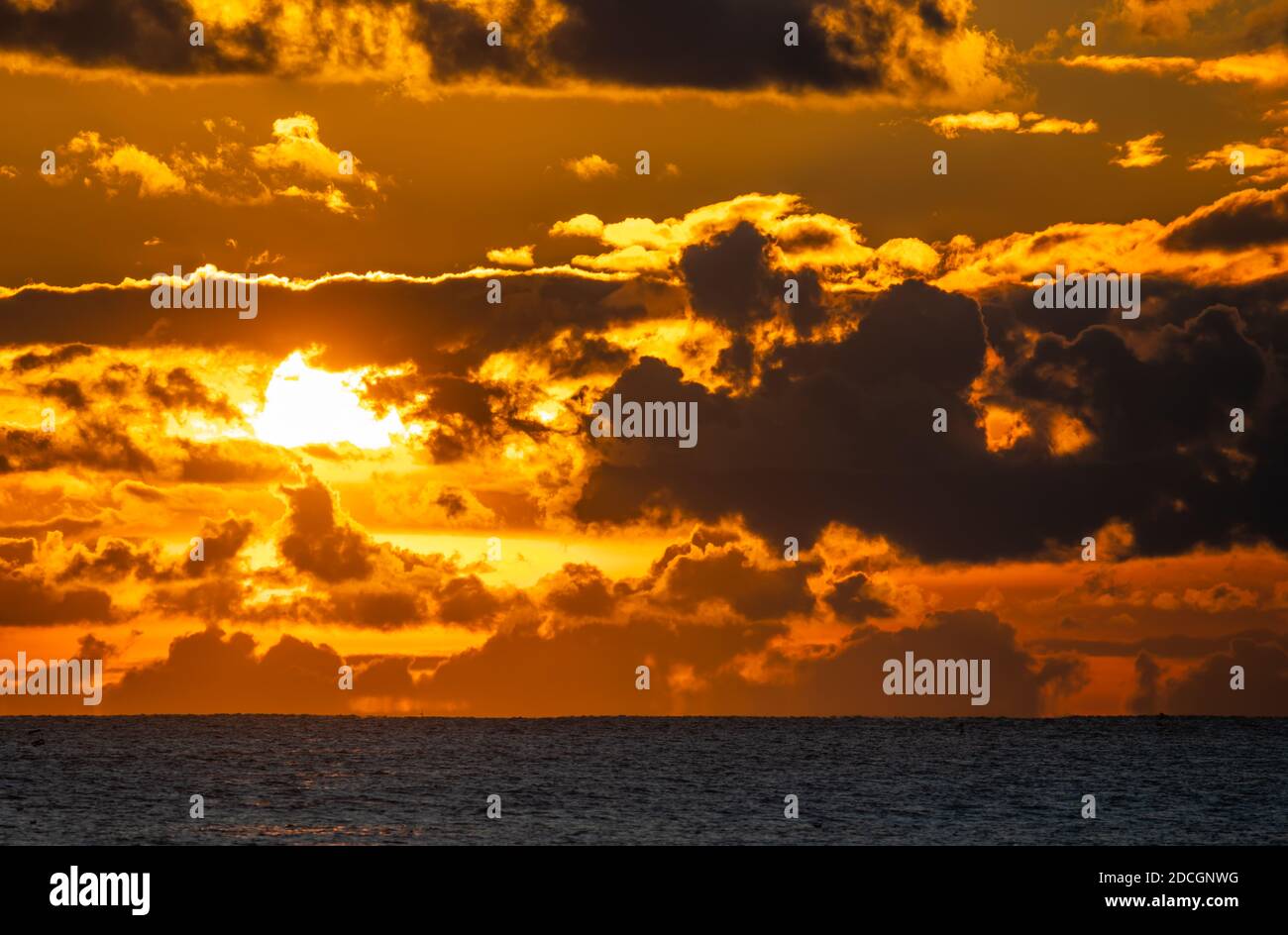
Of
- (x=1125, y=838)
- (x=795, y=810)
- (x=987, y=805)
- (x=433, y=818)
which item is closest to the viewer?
(x=1125, y=838)
